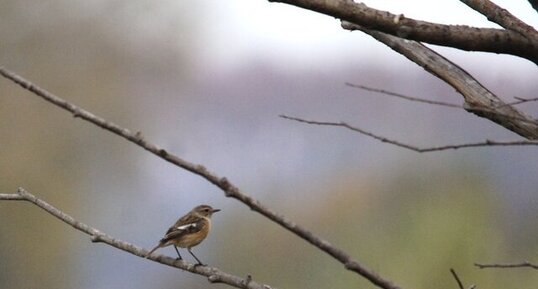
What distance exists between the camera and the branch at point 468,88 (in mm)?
2260

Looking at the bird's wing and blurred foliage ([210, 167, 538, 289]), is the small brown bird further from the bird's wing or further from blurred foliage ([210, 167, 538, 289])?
blurred foliage ([210, 167, 538, 289])

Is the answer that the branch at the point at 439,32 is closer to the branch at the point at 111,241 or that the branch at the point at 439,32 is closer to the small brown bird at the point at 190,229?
the branch at the point at 111,241

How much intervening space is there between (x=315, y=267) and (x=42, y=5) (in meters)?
6.92

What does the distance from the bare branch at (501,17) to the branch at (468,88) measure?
0.15m

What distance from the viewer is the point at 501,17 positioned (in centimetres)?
217

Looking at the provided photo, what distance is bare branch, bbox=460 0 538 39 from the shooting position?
2084 mm

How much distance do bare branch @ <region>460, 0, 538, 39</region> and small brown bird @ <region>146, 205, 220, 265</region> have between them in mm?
2818

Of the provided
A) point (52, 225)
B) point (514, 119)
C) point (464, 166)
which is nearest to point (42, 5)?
point (52, 225)

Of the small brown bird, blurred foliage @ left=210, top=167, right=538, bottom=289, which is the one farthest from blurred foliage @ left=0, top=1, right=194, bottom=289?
the small brown bird

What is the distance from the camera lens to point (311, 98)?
31703 millimetres

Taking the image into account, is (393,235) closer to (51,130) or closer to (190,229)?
(51,130)

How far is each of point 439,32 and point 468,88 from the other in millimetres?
413

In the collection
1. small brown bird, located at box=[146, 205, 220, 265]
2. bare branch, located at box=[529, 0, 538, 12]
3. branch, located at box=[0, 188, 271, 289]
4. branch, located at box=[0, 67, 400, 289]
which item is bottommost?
small brown bird, located at box=[146, 205, 220, 265]

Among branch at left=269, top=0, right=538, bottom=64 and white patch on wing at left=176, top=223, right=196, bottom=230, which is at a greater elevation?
branch at left=269, top=0, right=538, bottom=64
